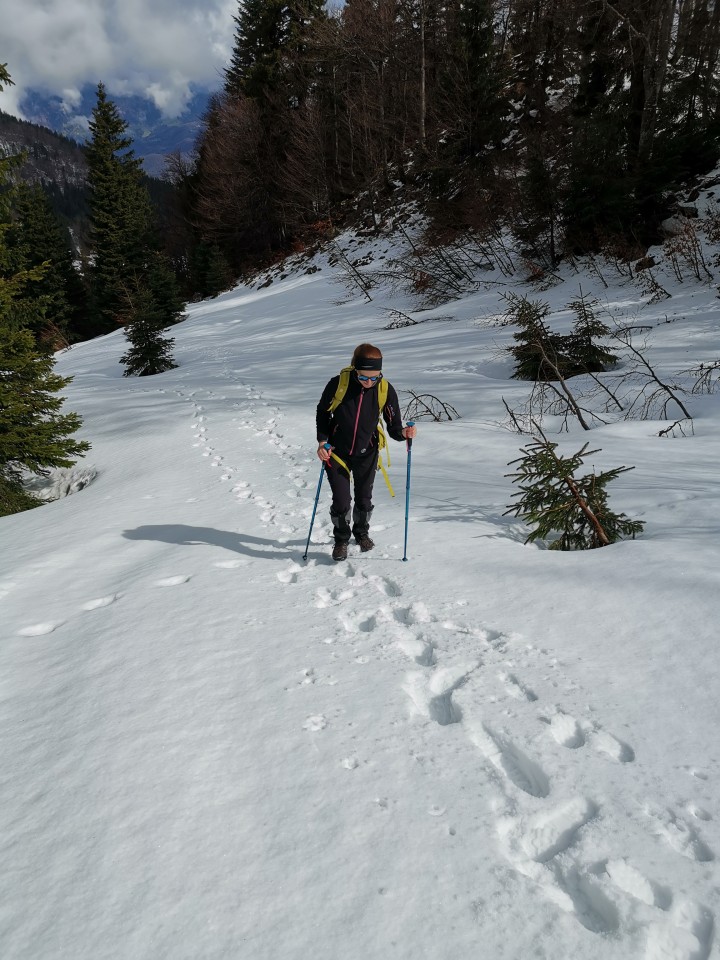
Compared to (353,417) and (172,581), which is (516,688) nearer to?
(353,417)

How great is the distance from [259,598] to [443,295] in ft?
50.2

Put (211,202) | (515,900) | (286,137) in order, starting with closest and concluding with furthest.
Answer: (515,900)
(286,137)
(211,202)

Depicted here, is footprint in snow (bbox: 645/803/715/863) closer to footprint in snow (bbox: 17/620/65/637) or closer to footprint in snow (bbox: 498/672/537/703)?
footprint in snow (bbox: 498/672/537/703)

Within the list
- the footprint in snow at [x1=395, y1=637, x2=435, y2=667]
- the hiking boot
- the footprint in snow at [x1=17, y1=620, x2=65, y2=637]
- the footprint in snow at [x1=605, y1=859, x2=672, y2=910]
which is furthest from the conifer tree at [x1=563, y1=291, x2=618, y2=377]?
the footprint in snow at [x1=17, y1=620, x2=65, y2=637]

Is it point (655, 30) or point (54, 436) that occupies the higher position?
point (655, 30)

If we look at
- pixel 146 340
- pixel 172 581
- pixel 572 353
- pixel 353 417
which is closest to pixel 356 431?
pixel 353 417

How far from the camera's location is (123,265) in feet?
110

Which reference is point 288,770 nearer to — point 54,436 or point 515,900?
point 515,900

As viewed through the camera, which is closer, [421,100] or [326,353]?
[326,353]

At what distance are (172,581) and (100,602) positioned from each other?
521 mm

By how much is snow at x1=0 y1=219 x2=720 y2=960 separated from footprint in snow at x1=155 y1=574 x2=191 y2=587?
0.10 feet

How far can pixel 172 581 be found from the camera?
3.90m

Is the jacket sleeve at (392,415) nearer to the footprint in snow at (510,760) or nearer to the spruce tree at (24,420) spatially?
the footprint in snow at (510,760)

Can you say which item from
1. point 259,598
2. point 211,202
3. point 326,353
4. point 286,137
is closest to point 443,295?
point 326,353
